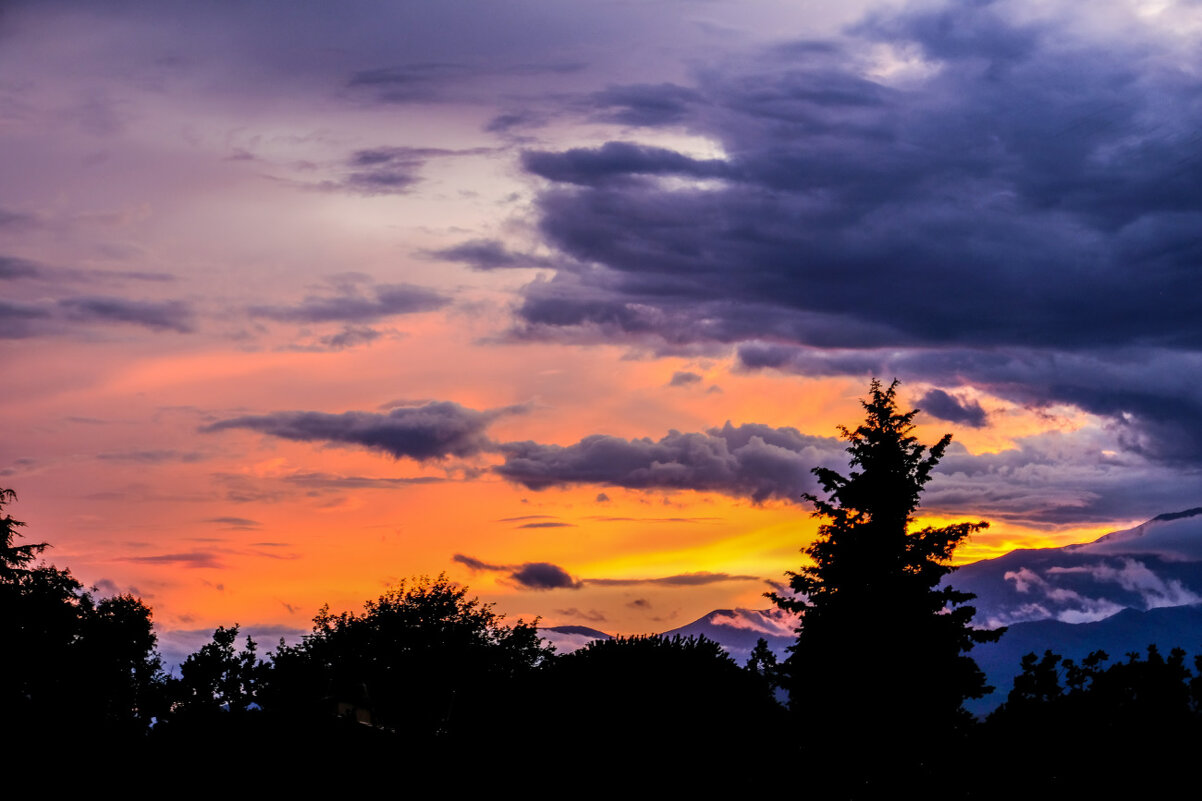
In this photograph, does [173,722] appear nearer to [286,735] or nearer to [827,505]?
[286,735]

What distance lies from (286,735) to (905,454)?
25753 mm

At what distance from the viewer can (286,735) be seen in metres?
27.7

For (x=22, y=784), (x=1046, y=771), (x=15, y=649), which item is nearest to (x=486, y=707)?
(x=22, y=784)

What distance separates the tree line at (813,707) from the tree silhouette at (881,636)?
67mm

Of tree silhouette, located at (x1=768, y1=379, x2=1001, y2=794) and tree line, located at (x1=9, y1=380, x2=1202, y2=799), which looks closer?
tree line, located at (x1=9, y1=380, x2=1202, y2=799)

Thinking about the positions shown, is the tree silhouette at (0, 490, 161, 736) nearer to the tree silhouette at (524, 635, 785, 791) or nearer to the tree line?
the tree line

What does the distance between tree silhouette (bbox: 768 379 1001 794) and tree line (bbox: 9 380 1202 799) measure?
2.6 inches

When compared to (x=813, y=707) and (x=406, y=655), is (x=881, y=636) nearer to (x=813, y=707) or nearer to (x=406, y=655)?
(x=813, y=707)

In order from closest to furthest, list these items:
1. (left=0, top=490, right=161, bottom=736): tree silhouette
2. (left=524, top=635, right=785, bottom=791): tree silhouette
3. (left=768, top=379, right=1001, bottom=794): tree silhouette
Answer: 1. (left=524, top=635, right=785, bottom=791): tree silhouette
2. (left=768, top=379, right=1001, bottom=794): tree silhouette
3. (left=0, top=490, right=161, bottom=736): tree silhouette

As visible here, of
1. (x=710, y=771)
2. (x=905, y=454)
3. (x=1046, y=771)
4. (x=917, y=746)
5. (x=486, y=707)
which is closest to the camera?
(x=1046, y=771)

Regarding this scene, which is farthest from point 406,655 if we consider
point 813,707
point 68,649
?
point 813,707

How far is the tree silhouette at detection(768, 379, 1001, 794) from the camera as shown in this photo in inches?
1641

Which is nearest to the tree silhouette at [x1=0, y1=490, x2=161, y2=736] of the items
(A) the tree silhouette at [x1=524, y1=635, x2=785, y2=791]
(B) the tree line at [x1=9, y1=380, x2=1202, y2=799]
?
(B) the tree line at [x1=9, y1=380, x2=1202, y2=799]

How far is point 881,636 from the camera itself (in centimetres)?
4228
